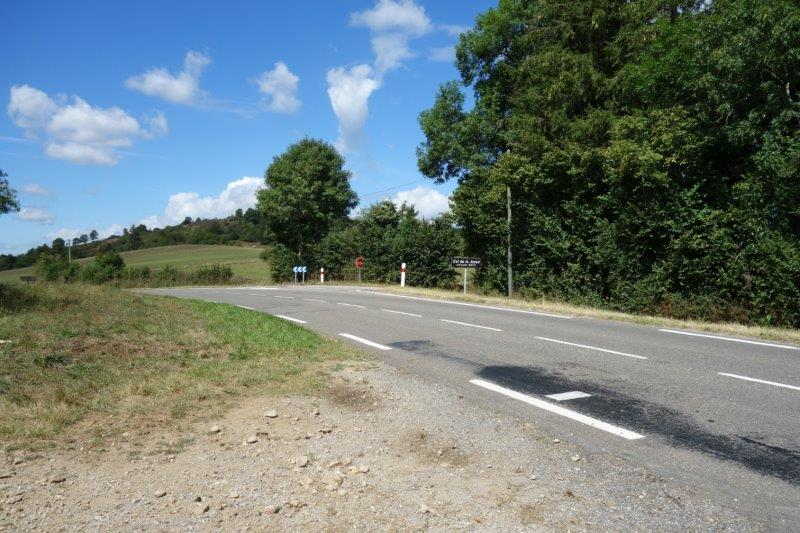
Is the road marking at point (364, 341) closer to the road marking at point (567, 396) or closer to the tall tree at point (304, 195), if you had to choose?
the road marking at point (567, 396)

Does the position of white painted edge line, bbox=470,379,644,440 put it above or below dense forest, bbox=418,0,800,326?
below

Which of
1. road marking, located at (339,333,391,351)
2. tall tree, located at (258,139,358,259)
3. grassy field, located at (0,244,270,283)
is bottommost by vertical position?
road marking, located at (339,333,391,351)

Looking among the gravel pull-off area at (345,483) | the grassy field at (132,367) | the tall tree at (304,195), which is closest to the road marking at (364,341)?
the grassy field at (132,367)

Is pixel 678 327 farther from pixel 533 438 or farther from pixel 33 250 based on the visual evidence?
pixel 33 250

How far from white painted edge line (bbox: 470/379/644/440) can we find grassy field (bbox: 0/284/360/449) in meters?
2.13

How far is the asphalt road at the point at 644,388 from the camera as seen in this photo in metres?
4.11

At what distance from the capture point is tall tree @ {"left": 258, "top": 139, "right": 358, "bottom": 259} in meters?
42.8

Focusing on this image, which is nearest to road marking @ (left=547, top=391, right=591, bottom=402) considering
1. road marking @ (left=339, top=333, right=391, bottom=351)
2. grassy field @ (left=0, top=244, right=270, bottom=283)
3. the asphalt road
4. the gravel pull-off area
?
the asphalt road

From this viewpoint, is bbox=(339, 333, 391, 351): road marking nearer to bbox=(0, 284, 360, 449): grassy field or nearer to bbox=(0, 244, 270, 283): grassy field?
bbox=(0, 284, 360, 449): grassy field

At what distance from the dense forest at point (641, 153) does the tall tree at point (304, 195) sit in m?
18.7

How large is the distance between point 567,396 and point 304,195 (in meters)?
38.5

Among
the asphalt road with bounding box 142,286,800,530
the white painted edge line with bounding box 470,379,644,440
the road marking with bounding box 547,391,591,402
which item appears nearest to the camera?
the asphalt road with bounding box 142,286,800,530

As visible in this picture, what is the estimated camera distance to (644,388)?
6457 millimetres

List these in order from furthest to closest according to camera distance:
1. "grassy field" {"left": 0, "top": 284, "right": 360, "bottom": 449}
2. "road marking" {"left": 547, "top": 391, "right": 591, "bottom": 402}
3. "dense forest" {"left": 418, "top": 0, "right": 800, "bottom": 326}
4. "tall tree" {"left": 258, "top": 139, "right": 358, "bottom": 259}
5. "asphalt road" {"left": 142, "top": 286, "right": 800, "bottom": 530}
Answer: "tall tree" {"left": 258, "top": 139, "right": 358, "bottom": 259}
"dense forest" {"left": 418, "top": 0, "right": 800, "bottom": 326}
"road marking" {"left": 547, "top": 391, "right": 591, "bottom": 402}
"grassy field" {"left": 0, "top": 284, "right": 360, "bottom": 449}
"asphalt road" {"left": 142, "top": 286, "right": 800, "bottom": 530}
